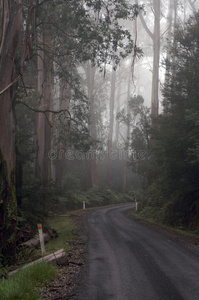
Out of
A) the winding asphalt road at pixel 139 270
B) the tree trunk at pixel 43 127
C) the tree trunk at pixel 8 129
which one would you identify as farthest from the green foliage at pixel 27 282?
the tree trunk at pixel 43 127

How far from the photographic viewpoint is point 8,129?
31.1 feet

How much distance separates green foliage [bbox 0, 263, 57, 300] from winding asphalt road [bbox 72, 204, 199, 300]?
820 millimetres

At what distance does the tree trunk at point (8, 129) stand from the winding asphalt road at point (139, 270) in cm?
235

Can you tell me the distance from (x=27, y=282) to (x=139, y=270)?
273cm

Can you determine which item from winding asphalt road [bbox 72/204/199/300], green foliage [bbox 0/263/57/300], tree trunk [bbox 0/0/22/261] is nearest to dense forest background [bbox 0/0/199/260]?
tree trunk [bbox 0/0/22/261]

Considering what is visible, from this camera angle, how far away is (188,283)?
6.76 metres

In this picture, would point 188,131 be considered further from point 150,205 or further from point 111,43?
point 150,205

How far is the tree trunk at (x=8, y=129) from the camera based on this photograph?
8.91 metres

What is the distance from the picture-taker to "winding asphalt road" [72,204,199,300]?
6180 millimetres

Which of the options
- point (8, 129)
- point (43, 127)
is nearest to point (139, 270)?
point (8, 129)

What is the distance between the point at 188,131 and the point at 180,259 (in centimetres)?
709

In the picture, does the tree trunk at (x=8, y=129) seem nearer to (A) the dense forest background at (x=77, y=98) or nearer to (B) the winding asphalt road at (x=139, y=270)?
(A) the dense forest background at (x=77, y=98)

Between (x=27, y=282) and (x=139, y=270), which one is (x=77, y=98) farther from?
(x=27, y=282)

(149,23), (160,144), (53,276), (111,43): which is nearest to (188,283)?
(53,276)
